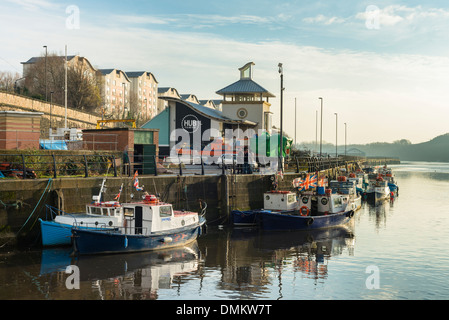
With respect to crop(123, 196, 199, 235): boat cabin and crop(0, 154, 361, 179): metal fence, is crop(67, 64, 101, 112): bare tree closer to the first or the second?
crop(0, 154, 361, 179): metal fence

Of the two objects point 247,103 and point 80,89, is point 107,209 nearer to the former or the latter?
point 247,103

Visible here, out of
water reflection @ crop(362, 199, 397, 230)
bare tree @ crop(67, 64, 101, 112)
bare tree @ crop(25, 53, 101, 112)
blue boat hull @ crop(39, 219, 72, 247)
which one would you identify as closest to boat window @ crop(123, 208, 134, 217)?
blue boat hull @ crop(39, 219, 72, 247)

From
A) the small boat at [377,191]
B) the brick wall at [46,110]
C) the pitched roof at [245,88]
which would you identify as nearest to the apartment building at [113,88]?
the brick wall at [46,110]

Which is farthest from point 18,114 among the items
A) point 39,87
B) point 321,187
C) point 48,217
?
point 39,87

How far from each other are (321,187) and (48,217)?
1935 cm

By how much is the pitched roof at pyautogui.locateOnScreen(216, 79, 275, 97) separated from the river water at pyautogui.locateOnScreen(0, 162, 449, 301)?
102ft

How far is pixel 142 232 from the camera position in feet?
75.7

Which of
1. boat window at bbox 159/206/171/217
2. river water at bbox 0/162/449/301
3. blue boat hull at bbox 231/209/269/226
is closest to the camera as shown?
river water at bbox 0/162/449/301

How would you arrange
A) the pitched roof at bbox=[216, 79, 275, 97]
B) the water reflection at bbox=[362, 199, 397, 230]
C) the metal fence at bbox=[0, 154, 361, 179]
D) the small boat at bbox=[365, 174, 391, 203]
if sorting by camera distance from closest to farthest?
the metal fence at bbox=[0, 154, 361, 179] < the water reflection at bbox=[362, 199, 397, 230] < the small boat at bbox=[365, 174, 391, 203] < the pitched roof at bbox=[216, 79, 275, 97]

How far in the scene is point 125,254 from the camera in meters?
22.4

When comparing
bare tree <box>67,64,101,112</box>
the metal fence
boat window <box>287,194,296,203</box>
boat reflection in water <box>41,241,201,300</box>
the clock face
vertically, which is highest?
bare tree <box>67,64,101,112</box>

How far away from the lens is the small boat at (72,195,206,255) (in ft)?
70.2

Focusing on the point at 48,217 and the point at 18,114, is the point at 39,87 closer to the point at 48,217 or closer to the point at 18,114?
the point at 18,114

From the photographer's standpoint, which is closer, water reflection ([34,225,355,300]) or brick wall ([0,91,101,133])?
water reflection ([34,225,355,300])
